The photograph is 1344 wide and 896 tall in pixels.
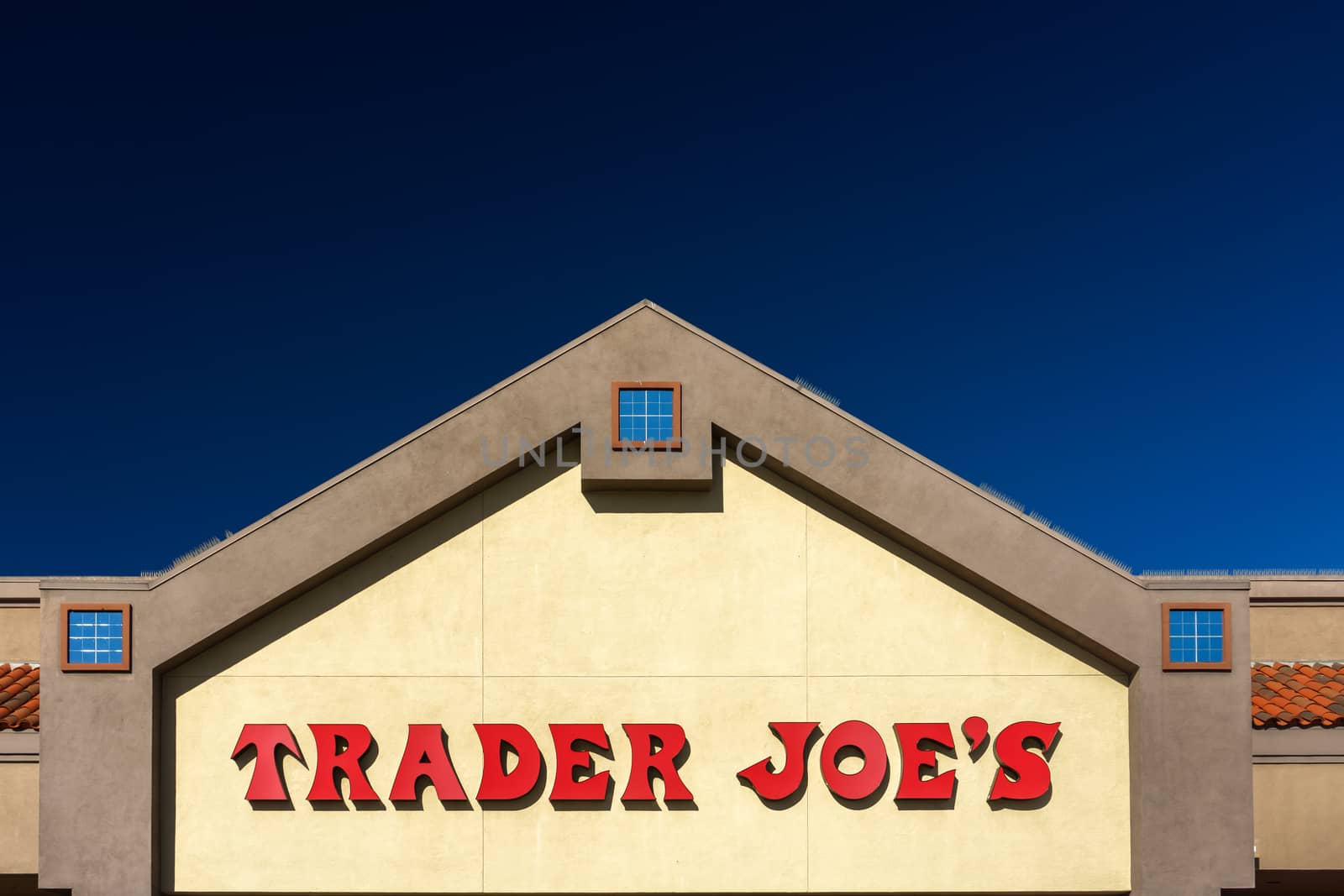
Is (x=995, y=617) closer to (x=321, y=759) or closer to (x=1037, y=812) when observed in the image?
(x=1037, y=812)

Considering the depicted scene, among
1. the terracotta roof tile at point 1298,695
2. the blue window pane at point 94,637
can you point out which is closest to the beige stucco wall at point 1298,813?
the terracotta roof tile at point 1298,695

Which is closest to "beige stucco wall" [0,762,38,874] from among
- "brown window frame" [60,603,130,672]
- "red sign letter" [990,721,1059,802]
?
"brown window frame" [60,603,130,672]

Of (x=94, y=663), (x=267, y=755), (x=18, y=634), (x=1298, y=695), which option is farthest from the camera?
(x=18, y=634)

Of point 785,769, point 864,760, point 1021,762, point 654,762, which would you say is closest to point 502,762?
point 654,762

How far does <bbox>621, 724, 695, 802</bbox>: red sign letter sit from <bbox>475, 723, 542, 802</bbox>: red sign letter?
1.25 metres

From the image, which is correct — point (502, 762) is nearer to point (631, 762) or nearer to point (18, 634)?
point (631, 762)

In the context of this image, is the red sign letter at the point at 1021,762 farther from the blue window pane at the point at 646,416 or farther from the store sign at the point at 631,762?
the blue window pane at the point at 646,416

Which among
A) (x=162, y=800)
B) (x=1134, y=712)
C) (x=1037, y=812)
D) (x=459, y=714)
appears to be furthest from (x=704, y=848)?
(x=162, y=800)

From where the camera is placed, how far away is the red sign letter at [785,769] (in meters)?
11.8

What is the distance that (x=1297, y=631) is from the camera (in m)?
14.9

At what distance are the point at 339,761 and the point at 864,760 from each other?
6.98 meters

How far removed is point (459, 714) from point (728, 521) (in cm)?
446

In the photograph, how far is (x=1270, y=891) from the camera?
13.6 meters

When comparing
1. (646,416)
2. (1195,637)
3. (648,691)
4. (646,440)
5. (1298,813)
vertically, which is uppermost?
(646,416)
